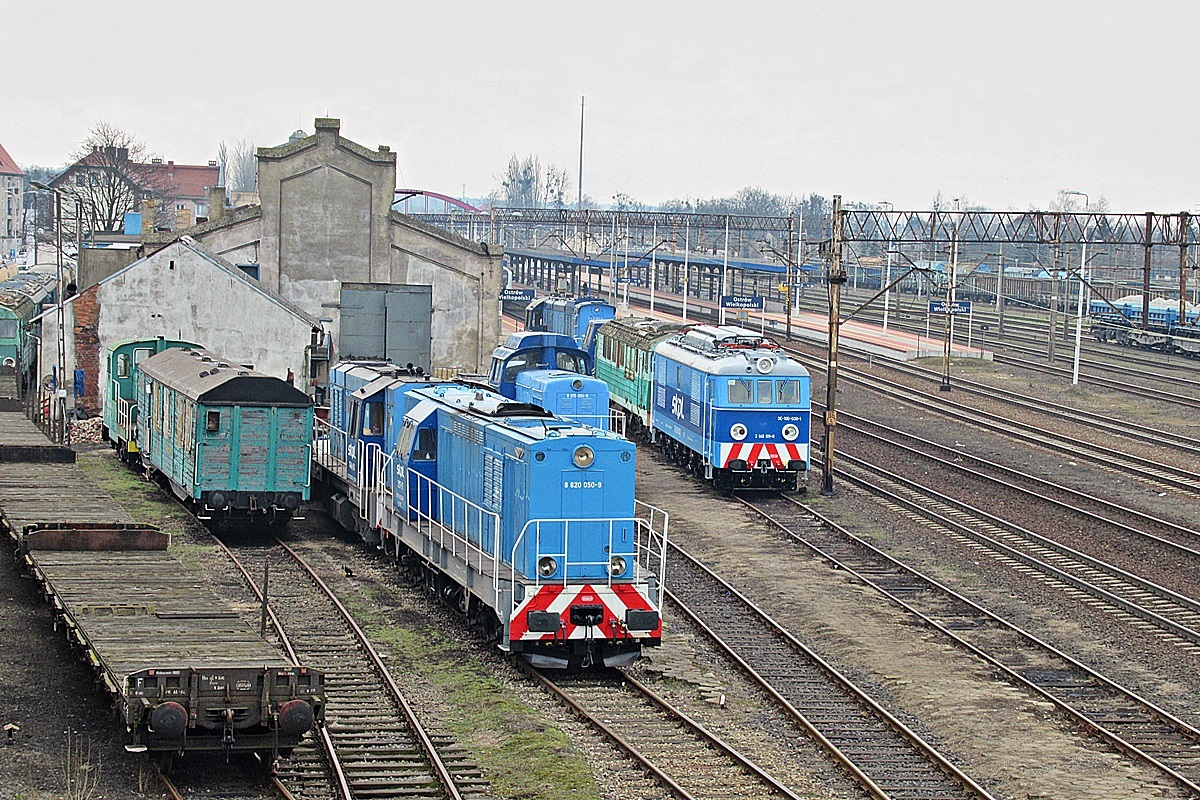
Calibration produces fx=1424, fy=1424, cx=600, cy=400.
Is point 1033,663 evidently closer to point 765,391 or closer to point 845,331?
point 765,391

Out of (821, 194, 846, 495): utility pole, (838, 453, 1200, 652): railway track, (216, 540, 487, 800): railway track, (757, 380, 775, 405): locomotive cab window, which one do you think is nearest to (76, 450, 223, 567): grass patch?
(216, 540, 487, 800): railway track

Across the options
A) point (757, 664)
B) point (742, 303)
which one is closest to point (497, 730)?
point (757, 664)

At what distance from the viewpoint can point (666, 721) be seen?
55.1 ft

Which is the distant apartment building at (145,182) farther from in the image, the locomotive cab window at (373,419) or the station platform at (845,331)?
the locomotive cab window at (373,419)

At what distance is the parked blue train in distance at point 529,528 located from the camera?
18.4 metres

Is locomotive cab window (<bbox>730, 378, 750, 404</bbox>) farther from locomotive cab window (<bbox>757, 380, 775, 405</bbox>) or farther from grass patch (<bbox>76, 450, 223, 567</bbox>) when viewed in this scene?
grass patch (<bbox>76, 450, 223, 567</bbox>)

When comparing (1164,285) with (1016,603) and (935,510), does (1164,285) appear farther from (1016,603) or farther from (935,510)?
(1016,603)

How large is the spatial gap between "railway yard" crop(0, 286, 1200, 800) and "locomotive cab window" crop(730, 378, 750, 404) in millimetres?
2322

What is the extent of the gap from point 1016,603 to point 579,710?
960 cm

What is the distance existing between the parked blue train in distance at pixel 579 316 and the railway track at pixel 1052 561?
609 inches

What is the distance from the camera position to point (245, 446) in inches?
1052

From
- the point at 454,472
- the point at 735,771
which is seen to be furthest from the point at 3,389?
the point at 735,771

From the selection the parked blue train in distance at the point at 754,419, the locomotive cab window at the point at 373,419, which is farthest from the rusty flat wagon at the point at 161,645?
the parked blue train in distance at the point at 754,419

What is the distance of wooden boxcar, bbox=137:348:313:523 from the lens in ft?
87.1
